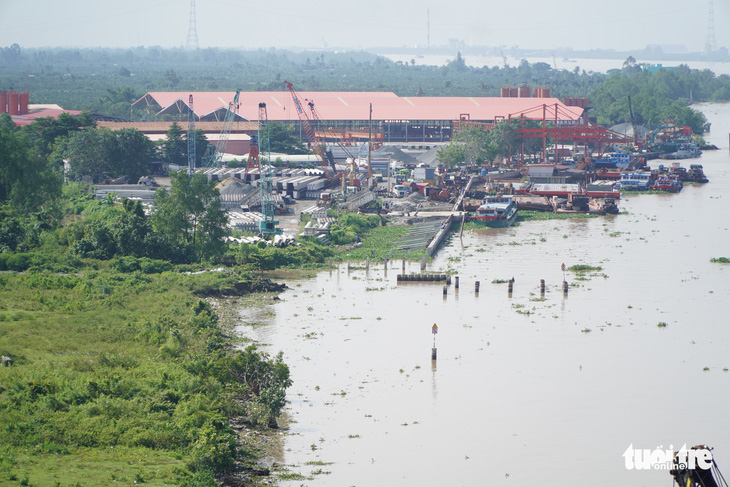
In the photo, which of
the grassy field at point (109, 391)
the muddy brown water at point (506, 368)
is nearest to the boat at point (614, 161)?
the muddy brown water at point (506, 368)

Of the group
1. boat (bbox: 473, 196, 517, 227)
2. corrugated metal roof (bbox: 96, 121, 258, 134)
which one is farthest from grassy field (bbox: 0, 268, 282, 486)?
corrugated metal roof (bbox: 96, 121, 258, 134)

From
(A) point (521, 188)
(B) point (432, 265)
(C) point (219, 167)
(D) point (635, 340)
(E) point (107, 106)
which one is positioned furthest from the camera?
(E) point (107, 106)

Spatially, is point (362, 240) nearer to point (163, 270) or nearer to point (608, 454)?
point (163, 270)

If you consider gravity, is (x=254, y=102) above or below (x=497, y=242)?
above

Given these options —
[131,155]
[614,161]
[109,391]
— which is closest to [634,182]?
[614,161]

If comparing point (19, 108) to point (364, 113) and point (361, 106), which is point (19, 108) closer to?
point (364, 113)

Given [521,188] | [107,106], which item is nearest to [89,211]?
[521,188]

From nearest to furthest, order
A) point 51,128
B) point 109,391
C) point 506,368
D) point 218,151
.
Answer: point 109,391
point 506,368
point 51,128
point 218,151
